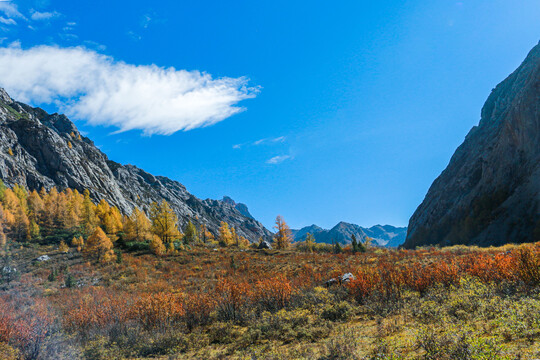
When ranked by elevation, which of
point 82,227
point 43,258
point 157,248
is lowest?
point 157,248

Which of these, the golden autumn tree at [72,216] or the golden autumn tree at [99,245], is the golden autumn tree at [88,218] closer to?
the golden autumn tree at [72,216]

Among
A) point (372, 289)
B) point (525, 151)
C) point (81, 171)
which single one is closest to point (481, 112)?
point (525, 151)

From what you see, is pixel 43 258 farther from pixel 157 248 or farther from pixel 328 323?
pixel 328 323

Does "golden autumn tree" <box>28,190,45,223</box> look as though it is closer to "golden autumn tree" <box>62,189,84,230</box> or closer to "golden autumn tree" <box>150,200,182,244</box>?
"golden autumn tree" <box>62,189,84,230</box>

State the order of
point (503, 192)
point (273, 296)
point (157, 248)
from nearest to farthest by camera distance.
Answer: point (273, 296)
point (157, 248)
point (503, 192)

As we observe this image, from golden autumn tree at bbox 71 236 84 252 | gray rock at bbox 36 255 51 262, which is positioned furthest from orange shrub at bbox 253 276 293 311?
golden autumn tree at bbox 71 236 84 252

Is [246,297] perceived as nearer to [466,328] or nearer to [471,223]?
[466,328]

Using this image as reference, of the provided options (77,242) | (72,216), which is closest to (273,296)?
(77,242)

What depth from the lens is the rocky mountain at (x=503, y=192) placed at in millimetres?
36438

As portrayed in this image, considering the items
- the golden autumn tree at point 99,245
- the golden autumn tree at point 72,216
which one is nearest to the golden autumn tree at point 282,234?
the golden autumn tree at point 99,245

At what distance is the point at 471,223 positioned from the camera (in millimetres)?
48656

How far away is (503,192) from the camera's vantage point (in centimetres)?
4500

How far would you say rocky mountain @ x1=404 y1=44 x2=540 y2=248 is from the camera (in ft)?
120

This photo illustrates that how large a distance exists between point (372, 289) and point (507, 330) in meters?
4.82
